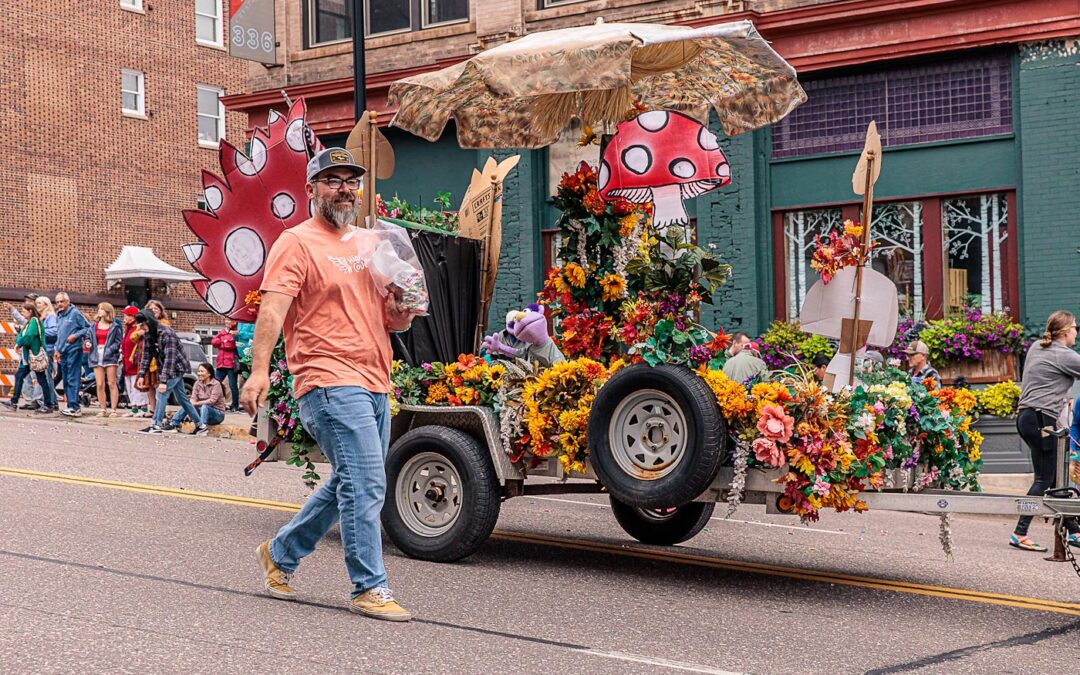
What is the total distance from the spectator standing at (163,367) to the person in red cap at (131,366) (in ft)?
0.65

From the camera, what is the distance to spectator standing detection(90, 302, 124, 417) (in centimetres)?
2069

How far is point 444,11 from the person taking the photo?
2206 cm

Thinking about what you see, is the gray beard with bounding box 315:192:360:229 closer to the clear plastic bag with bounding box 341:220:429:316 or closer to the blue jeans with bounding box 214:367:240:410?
the clear plastic bag with bounding box 341:220:429:316

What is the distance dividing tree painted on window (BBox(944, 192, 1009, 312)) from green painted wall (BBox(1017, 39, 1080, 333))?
18.1 inches

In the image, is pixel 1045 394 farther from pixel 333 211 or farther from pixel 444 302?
pixel 333 211

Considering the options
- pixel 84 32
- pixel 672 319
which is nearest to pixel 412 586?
pixel 672 319

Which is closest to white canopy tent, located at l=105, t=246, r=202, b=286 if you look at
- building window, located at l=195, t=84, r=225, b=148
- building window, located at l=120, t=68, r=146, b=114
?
building window, located at l=120, t=68, r=146, b=114

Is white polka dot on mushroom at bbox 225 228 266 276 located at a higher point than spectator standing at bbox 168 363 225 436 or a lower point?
higher

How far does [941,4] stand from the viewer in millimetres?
17188

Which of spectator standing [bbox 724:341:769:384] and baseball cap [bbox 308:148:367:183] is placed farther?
spectator standing [bbox 724:341:769:384]

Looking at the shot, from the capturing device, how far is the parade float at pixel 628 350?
7.59 m

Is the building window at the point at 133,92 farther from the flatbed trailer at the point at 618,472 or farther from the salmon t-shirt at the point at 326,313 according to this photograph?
the salmon t-shirt at the point at 326,313

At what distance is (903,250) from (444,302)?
979 centimetres

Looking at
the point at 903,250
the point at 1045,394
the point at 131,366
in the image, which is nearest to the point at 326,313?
the point at 1045,394
